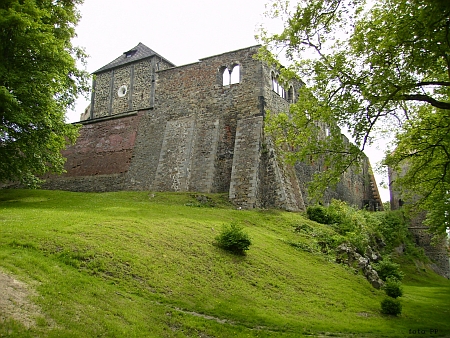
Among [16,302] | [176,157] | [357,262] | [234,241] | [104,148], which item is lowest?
[357,262]

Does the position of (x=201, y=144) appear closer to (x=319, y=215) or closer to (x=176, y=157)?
(x=176, y=157)

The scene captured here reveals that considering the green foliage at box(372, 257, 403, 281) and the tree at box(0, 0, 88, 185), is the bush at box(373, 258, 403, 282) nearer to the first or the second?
the green foliage at box(372, 257, 403, 281)

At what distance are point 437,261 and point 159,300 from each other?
31.3 m

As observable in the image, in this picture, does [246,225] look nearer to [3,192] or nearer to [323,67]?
[323,67]

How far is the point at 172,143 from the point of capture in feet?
78.8

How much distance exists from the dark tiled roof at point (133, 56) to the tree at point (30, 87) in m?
14.4

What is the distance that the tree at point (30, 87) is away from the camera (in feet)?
47.2

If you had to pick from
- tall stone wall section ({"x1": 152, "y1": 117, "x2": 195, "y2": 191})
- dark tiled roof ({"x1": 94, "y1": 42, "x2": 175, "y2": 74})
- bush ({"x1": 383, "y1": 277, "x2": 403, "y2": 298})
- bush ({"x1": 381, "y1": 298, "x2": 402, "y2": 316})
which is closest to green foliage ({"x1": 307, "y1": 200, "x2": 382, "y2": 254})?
bush ({"x1": 383, "y1": 277, "x2": 403, "y2": 298})

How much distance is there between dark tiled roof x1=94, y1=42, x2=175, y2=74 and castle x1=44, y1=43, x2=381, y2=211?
268 inches

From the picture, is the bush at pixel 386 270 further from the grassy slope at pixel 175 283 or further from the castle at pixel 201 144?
the castle at pixel 201 144

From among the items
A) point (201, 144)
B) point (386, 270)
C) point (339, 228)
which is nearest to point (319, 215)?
point (339, 228)

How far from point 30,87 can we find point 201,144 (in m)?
10.6

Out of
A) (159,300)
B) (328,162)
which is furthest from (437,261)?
(159,300)

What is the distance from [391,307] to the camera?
11.6 m
